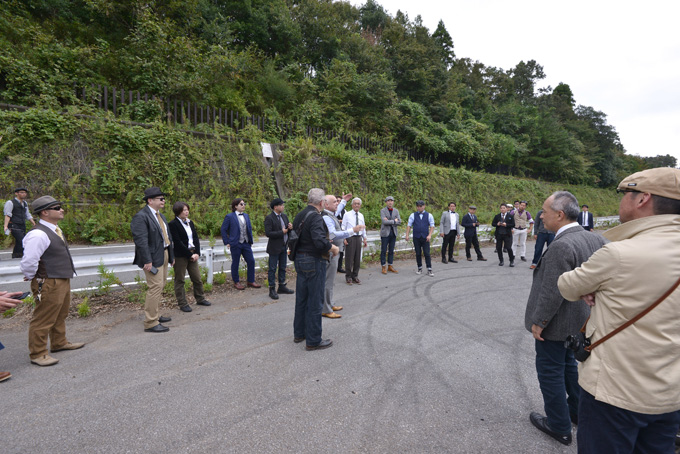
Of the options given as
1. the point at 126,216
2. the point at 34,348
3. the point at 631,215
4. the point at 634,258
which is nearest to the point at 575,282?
the point at 634,258

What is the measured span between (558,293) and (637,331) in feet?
2.99

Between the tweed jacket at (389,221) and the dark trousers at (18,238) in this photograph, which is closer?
the dark trousers at (18,238)

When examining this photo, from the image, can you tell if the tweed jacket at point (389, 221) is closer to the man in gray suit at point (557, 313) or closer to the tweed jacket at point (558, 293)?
the man in gray suit at point (557, 313)

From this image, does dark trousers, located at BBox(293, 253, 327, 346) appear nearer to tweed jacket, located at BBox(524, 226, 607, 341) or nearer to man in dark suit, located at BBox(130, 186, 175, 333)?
man in dark suit, located at BBox(130, 186, 175, 333)

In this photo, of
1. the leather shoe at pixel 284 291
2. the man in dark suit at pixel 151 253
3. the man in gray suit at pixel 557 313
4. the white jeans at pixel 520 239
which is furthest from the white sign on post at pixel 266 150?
the man in gray suit at pixel 557 313

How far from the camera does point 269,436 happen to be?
2.63 metres

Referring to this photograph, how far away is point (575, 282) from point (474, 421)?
1.71 m

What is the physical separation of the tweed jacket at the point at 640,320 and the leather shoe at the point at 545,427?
124cm

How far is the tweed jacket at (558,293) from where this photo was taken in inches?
99.7

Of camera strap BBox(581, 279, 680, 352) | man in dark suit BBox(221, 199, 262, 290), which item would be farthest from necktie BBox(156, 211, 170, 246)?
camera strap BBox(581, 279, 680, 352)

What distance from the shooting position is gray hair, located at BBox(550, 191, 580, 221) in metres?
2.70

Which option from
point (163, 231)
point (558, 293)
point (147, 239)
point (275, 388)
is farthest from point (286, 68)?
point (558, 293)

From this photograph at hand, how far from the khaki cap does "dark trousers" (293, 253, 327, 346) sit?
3.42 m

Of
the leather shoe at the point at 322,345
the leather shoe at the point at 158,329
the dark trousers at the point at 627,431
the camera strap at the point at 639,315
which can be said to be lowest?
the leather shoe at the point at 322,345
